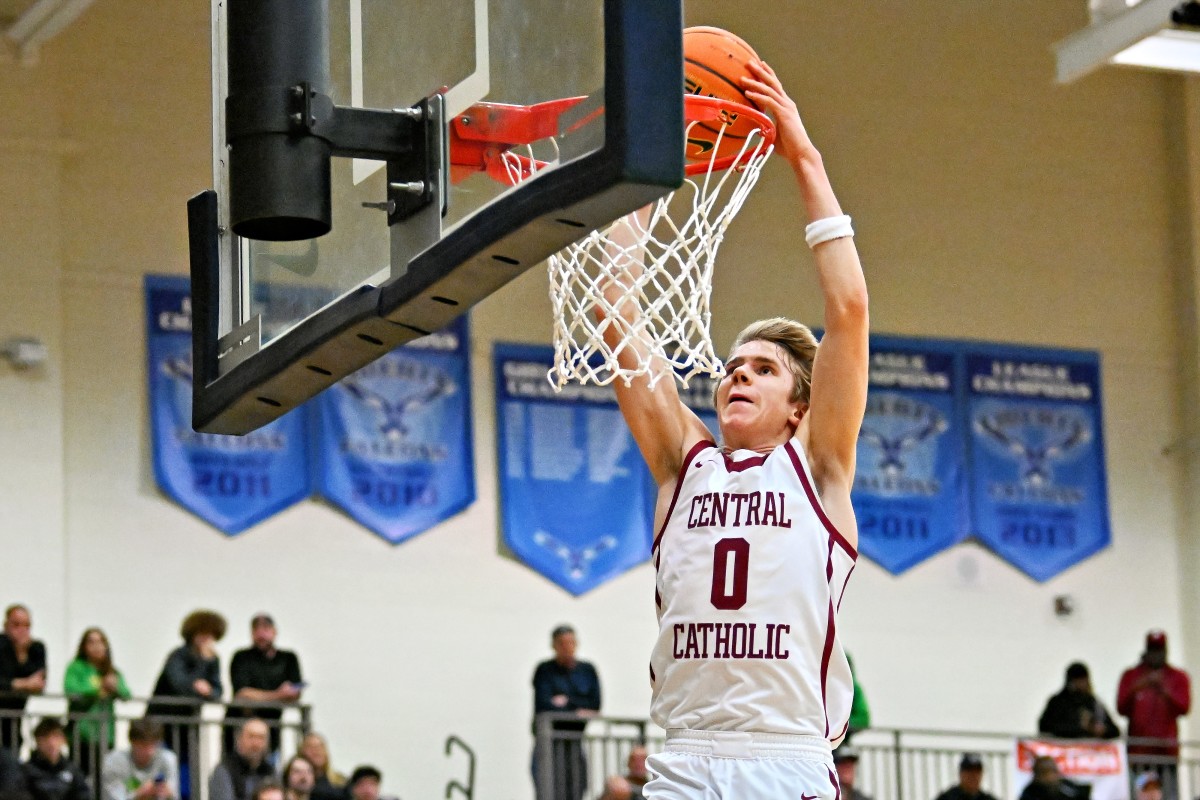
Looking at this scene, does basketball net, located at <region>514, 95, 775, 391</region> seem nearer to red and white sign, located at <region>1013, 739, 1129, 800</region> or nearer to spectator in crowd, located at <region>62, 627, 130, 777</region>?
spectator in crowd, located at <region>62, 627, 130, 777</region>

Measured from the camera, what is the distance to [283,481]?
1741 centimetres

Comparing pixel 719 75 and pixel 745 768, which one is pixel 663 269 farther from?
pixel 745 768

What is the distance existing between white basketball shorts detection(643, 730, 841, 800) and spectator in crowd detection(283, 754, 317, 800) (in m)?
9.60

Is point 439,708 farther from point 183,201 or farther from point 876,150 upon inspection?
point 876,150

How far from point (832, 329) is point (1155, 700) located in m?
14.9

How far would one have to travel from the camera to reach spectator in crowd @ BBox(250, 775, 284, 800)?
13.1m

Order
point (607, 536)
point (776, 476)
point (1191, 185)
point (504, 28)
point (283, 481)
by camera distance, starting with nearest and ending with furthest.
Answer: point (504, 28), point (776, 476), point (283, 481), point (607, 536), point (1191, 185)

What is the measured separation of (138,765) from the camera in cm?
1403

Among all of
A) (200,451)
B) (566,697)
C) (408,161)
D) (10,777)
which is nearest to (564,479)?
(566,697)

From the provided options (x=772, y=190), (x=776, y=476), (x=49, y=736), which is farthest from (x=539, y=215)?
(x=772, y=190)

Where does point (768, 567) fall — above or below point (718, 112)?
below

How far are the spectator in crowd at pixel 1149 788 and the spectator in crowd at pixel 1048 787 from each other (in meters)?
0.62

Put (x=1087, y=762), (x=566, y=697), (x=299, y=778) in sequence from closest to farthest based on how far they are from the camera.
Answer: (x=299, y=778), (x=566, y=697), (x=1087, y=762)

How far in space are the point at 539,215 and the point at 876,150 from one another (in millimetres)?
16764
